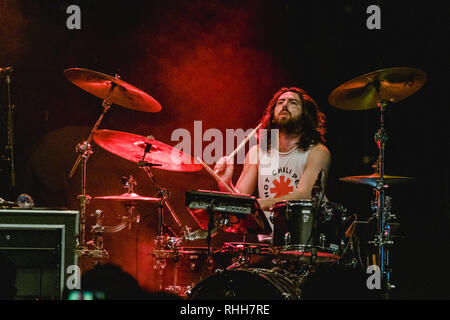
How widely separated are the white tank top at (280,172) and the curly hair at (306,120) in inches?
5.0

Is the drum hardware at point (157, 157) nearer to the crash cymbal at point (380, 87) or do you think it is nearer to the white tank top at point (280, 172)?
the white tank top at point (280, 172)

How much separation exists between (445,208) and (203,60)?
268cm

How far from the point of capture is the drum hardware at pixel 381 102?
354 cm

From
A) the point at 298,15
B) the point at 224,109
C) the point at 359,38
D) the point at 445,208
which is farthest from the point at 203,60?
the point at 445,208

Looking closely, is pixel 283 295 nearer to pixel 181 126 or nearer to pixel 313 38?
pixel 181 126

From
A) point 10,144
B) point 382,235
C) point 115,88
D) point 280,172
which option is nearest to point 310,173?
point 280,172

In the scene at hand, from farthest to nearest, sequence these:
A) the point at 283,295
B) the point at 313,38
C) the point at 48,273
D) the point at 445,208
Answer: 1. the point at 313,38
2. the point at 445,208
3. the point at 48,273
4. the point at 283,295

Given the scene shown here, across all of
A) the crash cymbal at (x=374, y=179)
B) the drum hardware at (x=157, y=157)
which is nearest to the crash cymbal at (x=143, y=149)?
the drum hardware at (x=157, y=157)

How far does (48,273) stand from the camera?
3436 millimetres

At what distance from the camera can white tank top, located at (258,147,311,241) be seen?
14.3ft

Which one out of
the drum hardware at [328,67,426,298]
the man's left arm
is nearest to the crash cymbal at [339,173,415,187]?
the drum hardware at [328,67,426,298]

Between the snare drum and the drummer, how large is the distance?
1.16 metres

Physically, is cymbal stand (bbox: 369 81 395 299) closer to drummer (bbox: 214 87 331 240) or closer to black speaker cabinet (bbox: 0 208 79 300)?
drummer (bbox: 214 87 331 240)

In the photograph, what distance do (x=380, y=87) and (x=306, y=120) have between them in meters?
0.96
